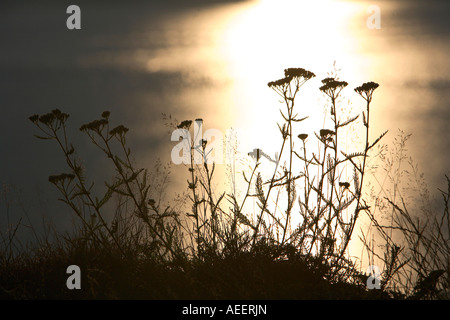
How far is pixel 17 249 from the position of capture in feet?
14.8

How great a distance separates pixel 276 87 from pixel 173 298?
1718 mm

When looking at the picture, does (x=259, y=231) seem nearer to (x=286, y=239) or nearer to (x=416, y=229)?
(x=286, y=239)

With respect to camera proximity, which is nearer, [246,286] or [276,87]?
[246,286]

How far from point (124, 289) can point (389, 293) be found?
6.53ft

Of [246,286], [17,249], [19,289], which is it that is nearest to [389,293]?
[246,286]

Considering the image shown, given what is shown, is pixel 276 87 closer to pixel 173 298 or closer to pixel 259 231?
pixel 259 231

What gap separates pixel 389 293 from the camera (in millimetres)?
3812

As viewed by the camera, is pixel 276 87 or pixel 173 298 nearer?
pixel 173 298
